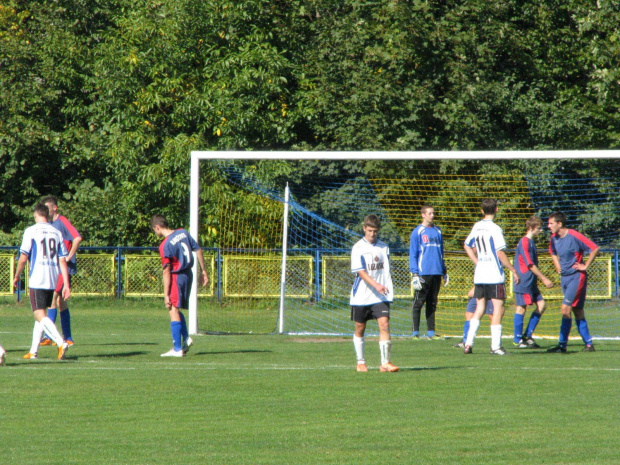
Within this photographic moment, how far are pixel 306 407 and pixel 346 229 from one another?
508 inches

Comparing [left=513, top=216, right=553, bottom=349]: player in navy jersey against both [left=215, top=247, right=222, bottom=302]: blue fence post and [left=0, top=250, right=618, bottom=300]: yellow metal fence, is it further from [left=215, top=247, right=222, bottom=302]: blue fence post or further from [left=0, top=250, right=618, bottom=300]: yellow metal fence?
[left=215, top=247, right=222, bottom=302]: blue fence post

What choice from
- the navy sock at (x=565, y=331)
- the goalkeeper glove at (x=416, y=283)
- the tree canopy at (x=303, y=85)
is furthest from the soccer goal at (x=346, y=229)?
the navy sock at (x=565, y=331)

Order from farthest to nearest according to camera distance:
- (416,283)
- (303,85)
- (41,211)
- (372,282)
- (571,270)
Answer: (303,85)
(416,283)
(571,270)
(41,211)
(372,282)

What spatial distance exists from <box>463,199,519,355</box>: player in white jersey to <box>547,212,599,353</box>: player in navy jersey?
110cm

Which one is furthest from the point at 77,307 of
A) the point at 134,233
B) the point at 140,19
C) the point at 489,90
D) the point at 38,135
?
the point at 489,90

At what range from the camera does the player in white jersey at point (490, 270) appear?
10773 millimetres

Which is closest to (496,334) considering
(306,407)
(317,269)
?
(306,407)

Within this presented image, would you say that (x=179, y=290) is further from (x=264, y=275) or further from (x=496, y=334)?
(x=264, y=275)

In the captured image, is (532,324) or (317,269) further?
(317,269)

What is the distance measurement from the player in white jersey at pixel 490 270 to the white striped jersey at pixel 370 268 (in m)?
2.03

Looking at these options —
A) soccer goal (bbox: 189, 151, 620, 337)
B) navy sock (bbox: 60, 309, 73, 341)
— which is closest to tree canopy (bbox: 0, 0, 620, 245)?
soccer goal (bbox: 189, 151, 620, 337)

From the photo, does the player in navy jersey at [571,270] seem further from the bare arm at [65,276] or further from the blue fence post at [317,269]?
the blue fence post at [317,269]

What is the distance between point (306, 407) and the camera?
23.4 feet

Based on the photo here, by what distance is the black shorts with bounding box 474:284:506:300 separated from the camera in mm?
10758
